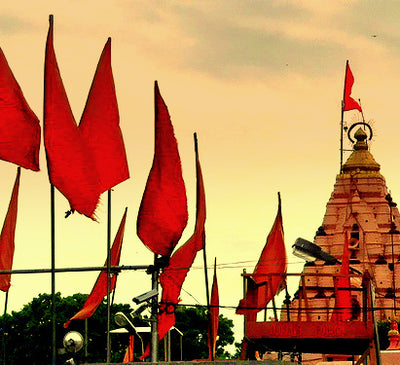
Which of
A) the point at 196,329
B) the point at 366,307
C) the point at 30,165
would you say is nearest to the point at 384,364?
the point at 196,329

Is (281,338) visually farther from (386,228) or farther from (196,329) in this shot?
(386,228)

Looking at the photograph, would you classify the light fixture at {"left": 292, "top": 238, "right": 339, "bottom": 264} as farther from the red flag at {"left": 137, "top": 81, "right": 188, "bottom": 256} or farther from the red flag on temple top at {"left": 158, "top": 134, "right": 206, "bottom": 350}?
the red flag at {"left": 137, "top": 81, "right": 188, "bottom": 256}

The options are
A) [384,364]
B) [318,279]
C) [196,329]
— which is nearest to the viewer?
[384,364]

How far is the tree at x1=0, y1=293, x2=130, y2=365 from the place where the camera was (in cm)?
9138

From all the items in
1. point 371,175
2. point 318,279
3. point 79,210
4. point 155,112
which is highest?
point 371,175

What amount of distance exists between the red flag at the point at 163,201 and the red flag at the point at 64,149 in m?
1.71

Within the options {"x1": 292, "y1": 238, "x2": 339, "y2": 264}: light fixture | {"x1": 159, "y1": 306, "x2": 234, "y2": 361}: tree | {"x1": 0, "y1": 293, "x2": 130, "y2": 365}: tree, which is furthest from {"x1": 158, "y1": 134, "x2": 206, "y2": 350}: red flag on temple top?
{"x1": 159, "y1": 306, "x2": 234, "y2": 361}: tree

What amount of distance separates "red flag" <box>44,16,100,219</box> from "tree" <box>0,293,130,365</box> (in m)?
59.5

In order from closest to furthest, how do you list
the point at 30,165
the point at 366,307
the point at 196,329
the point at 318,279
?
the point at 30,165 < the point at 366,307 < the point at 196,329 < the point at 318,279

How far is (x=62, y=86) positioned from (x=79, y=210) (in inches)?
114

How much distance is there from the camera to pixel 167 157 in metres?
33.0

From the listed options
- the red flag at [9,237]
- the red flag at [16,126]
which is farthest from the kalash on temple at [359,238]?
the red flag at [16,126]

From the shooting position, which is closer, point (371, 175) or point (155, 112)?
point (155, 112)

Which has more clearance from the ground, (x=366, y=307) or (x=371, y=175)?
(x=371, y=175)
